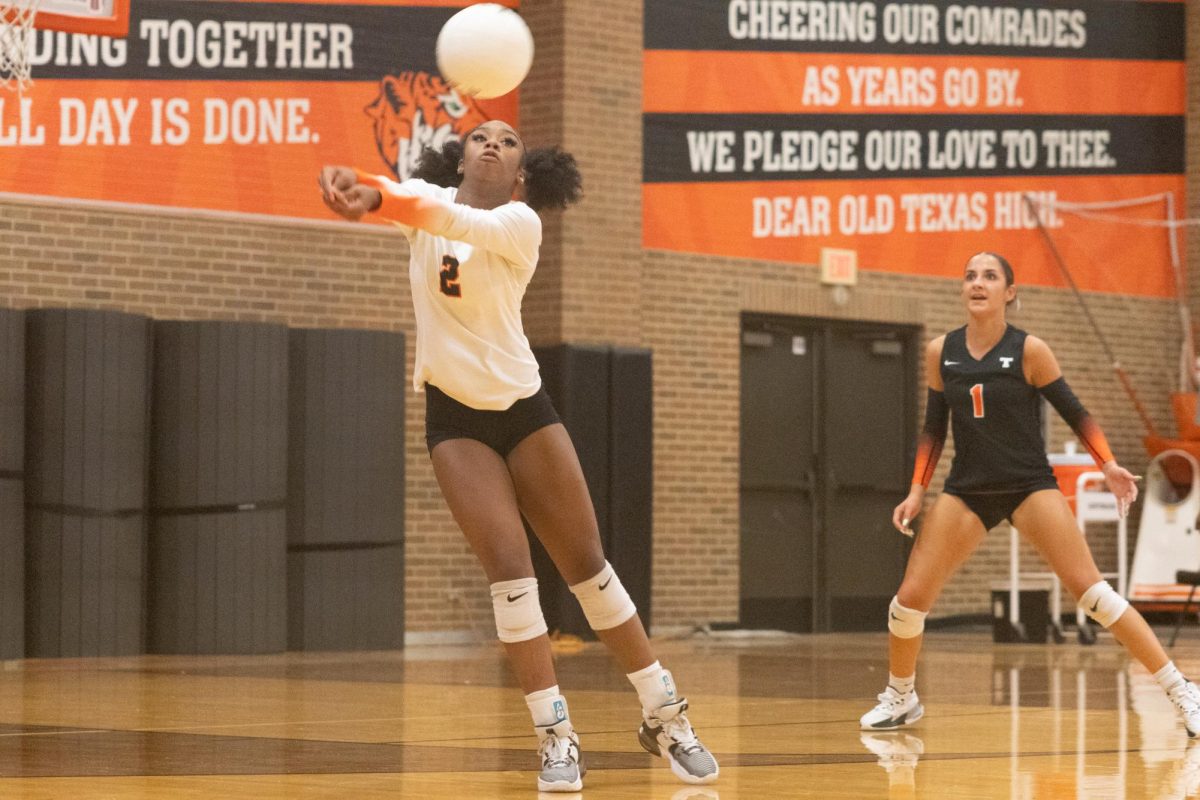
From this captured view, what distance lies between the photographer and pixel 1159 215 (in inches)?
802

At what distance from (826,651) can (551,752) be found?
9104 millimetres

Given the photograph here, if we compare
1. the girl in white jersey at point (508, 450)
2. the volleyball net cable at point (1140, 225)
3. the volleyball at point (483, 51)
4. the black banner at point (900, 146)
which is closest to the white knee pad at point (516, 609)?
the girl in white jersey at point (508, 450)

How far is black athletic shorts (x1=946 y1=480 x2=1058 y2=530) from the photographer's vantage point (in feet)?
26.5

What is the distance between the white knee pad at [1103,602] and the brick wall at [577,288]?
325 inches

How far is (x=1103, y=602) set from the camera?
8031 millimetres

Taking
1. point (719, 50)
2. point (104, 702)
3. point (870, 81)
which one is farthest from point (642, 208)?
point (104, 702)

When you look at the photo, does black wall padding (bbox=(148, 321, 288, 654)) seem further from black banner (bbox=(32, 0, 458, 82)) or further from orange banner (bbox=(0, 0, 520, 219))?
black banner (bbox=(32, 0, 458, 82))

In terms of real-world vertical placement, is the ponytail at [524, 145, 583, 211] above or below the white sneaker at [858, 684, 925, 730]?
above

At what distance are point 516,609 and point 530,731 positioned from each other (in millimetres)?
2158

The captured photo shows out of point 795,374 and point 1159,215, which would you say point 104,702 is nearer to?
point 795,374

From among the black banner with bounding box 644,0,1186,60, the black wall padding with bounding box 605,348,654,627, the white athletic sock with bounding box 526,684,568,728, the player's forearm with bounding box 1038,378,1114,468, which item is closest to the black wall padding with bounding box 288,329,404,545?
the black wall padding with bounding box 605,348,654,627

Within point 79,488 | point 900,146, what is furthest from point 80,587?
point 900,146

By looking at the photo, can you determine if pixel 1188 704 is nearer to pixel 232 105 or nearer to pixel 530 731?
pixel 530 731

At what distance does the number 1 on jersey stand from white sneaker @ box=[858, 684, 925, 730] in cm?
123
